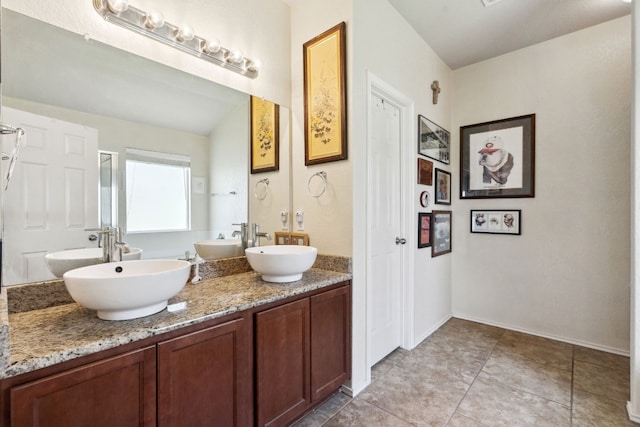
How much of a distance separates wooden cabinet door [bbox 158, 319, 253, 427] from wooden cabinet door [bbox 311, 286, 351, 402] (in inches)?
18.2

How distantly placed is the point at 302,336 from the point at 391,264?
118cm

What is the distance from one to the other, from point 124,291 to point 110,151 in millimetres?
849

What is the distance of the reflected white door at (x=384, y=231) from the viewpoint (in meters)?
2.33

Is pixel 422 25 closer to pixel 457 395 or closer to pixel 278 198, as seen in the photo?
pixel 278 198

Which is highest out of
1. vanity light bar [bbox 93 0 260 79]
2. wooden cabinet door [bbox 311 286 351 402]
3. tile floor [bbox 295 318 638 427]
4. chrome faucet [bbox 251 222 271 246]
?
vanity light bar [bbox 93 0 260 79]

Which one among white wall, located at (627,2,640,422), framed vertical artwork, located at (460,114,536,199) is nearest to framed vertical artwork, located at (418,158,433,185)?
framed vertical artwork, located at (460,114,536,199)

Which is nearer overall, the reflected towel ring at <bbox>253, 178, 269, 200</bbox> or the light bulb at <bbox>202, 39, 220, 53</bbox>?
the light bulb at <bbox>202, 39, 220, 53</bbox>

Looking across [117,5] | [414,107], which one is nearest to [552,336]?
[414,107]

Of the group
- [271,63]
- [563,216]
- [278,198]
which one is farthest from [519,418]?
[271,63]

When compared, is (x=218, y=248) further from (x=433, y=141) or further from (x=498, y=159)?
(x=498, y=159)

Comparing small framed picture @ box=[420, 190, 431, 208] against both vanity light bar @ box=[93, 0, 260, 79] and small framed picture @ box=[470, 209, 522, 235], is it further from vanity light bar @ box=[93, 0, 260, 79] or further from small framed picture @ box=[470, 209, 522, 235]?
vanity light bar @ box=[93, 0, 260, 79]

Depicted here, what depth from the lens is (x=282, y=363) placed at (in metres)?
1.56

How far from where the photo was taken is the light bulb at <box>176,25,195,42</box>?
1.65 m

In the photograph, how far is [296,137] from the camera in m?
2.32
